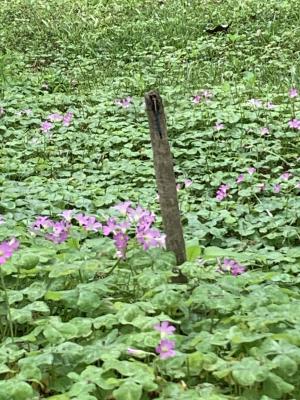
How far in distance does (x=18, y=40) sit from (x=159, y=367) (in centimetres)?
784

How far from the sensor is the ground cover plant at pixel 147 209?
1980 millimetres

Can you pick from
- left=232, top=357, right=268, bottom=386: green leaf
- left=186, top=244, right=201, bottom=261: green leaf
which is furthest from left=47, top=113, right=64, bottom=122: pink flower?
left=232, top=357, right=268, bottom=386: green leaf

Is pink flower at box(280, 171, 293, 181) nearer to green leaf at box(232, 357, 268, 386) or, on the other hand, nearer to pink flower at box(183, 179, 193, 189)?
pink flower at box(183, 179, 193, 189)

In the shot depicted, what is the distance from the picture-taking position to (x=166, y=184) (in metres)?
2.62

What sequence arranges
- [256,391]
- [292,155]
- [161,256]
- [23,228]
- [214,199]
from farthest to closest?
[292,155] < [214,199] < [23,228] < [161,256] < [256,391]

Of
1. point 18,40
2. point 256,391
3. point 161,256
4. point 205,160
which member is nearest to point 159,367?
point 256,391

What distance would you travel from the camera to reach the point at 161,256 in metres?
2.53

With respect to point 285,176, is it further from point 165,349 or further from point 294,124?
point 165,349

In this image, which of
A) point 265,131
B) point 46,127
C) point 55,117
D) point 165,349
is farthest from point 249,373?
point 55,117

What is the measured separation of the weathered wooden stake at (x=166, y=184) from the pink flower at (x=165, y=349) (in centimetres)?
67

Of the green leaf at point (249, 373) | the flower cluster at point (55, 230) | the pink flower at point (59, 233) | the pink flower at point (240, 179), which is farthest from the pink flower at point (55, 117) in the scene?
the green leaf at point (249, 373)

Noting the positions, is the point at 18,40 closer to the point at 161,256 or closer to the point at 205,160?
the point at 205,160

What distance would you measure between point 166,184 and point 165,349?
0.84 m

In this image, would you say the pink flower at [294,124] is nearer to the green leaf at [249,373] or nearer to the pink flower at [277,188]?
the pink flower at [277,188]
